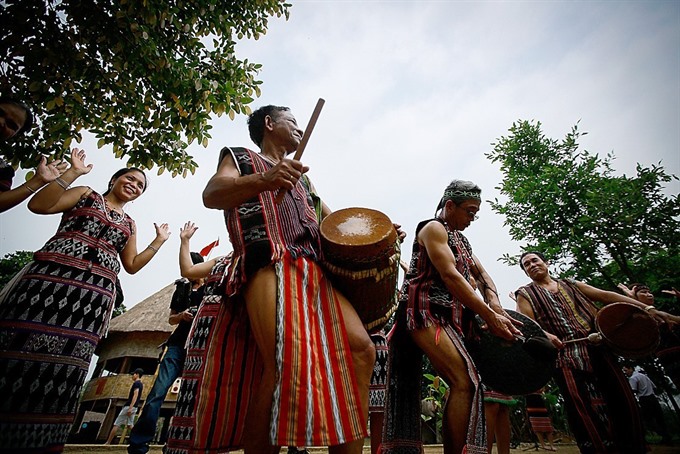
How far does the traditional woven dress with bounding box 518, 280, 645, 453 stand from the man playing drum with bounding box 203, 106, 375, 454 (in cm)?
255

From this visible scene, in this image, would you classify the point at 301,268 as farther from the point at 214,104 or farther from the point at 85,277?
the point at 214,104

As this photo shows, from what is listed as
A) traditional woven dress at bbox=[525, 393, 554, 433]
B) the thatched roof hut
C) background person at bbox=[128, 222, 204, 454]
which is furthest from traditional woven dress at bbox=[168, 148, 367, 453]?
the thatched roof hut

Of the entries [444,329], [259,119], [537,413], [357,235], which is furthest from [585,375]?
[259,119]

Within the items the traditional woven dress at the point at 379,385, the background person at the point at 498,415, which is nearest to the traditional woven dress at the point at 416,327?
the traditional woven dress at the point at 379,385

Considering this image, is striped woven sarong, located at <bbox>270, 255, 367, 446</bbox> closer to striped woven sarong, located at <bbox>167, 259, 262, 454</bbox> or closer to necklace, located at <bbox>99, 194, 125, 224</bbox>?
striped woven sarong, located at <bbox>167, 259, 262, 454</bbox>

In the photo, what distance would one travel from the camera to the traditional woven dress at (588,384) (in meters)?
2.98

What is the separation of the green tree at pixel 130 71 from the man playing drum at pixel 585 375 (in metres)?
3.90

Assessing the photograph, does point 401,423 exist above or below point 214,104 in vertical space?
below

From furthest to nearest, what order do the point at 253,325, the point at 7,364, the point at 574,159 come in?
the point at 574,159
the point at 7,364
the point at 253,325

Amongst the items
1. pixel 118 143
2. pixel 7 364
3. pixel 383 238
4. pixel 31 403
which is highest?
pixel 118 143

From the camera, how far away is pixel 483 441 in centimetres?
226

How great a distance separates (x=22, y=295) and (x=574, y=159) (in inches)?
569

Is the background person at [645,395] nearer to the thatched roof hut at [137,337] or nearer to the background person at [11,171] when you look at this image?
the background person at [11,171]

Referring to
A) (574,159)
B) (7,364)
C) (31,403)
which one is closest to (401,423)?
(31,403)
